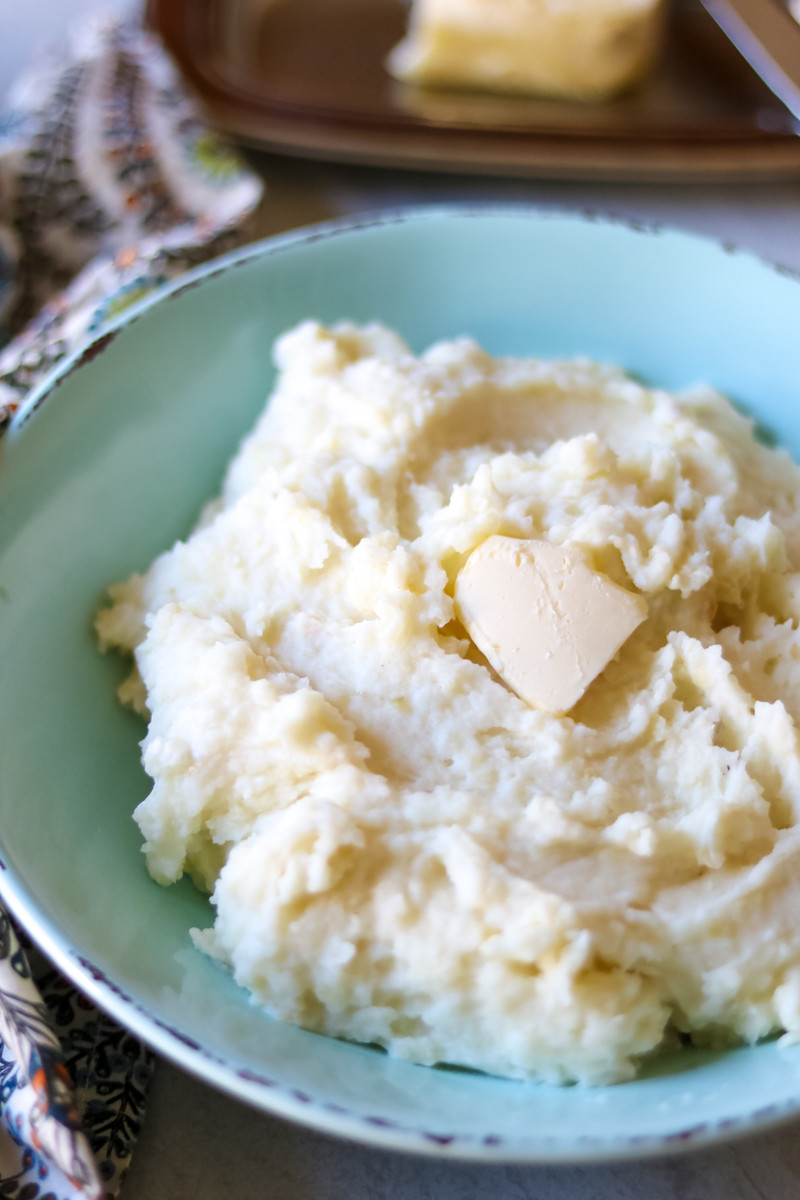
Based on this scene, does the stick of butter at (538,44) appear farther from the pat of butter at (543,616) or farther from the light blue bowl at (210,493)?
the pat of butter at (543,616)

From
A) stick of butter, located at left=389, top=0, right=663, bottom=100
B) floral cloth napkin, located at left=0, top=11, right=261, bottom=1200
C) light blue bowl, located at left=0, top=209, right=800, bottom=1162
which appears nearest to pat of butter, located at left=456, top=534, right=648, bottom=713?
light blue bowl, located at left=0, top=209, right=800, bottom=1162

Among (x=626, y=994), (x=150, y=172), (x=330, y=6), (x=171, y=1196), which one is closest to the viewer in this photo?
(x=626, y=994)

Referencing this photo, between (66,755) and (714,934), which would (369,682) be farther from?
(714,934)

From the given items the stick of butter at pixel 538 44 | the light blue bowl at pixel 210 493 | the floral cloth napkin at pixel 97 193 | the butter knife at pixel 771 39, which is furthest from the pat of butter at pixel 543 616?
the stick of butter at pixel 538 44

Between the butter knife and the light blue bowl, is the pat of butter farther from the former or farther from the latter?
the butter knife

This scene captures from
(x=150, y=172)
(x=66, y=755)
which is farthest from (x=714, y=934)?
(x=150, y=172)
